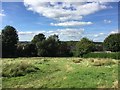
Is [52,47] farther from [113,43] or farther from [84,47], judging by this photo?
[113,43]

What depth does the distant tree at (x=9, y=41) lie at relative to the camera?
219 feet

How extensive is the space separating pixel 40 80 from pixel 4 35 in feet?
192

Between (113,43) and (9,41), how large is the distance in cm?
3488

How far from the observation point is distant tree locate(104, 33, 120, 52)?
288 feet

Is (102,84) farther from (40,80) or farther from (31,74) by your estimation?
(31,74)

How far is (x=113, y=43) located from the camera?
88.9m

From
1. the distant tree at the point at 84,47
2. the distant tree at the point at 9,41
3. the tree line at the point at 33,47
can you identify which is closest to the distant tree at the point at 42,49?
the tree line at the point at 33,47

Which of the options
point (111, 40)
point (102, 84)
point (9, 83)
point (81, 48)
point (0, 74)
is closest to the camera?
point (102, 84)

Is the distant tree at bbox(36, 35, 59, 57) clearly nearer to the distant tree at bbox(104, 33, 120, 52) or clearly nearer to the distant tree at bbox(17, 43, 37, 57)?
the distant tree at bbox(17, 43, 37, 57)

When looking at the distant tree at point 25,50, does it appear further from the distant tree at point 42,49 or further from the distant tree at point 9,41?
the distant tree at point 42,49

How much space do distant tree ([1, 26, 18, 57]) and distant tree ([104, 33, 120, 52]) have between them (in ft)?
106

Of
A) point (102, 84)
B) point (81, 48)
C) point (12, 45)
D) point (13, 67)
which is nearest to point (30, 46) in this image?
point (12, 45)

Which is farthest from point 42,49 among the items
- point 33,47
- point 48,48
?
point 33,47

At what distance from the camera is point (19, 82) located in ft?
55.1
